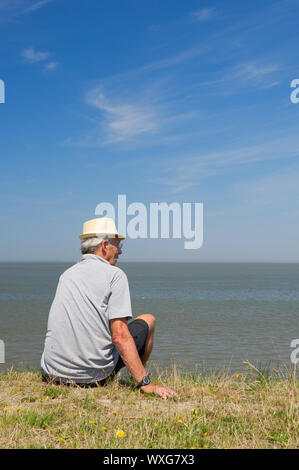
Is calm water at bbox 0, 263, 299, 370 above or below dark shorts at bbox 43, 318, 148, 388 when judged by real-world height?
below

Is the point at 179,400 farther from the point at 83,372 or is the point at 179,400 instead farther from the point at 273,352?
the point at 273,352

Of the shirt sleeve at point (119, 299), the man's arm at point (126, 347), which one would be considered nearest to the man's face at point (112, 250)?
the shirt sleeve at point (119, 299)

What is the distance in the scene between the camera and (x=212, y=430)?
3.37 m

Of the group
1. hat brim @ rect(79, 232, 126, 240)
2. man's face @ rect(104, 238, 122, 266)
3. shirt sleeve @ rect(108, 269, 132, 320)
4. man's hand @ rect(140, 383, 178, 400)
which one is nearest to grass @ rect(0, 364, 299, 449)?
man's hand @ rect(140, 383, 178, 400)

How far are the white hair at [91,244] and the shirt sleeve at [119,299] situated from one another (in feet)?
1.24

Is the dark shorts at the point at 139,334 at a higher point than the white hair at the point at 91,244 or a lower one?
lower

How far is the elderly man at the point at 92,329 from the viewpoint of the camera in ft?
14.2

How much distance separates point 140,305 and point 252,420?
20833mm

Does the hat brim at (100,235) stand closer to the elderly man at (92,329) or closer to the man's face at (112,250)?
the man's face at (112,250)

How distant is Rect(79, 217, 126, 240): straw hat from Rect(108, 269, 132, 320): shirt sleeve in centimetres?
42

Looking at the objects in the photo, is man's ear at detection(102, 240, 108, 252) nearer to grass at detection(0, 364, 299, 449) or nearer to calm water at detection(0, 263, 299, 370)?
grass at detection(0, 364, 299, 449)

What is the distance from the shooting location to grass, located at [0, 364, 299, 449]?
3.15m

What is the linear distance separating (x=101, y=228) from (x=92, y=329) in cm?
96
